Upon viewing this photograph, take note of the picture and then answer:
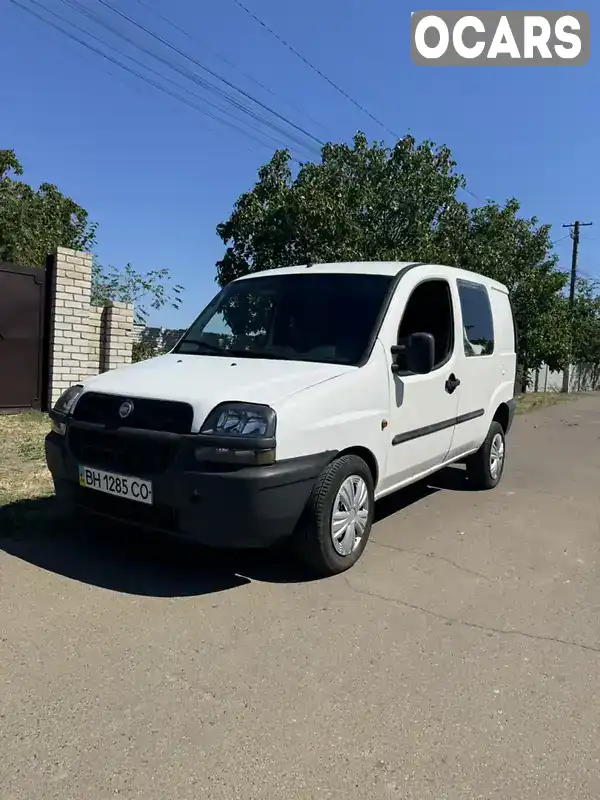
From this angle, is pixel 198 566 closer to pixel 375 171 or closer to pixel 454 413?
pixel 454 413

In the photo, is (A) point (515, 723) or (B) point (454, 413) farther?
(B) point (454, 413)

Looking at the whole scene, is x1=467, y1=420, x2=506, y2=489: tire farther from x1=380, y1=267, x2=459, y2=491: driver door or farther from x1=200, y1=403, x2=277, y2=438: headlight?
x1=200, y1=403, x2=277, y2=438: headlight

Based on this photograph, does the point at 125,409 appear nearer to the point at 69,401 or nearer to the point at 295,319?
the point at 69,401

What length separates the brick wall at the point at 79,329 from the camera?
958cm

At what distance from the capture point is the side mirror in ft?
14.4

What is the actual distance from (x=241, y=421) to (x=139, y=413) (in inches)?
25.6

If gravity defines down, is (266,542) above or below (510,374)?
below

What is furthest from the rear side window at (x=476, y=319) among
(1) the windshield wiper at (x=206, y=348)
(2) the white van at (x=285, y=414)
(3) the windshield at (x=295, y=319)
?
(1) the windshield wiper at (x=206, y=348)

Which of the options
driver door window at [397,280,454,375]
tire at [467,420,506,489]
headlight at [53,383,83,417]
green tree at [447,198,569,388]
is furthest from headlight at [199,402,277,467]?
green tree at [447,198,569,388]

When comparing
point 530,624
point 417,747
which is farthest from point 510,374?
Answer: point 417,747

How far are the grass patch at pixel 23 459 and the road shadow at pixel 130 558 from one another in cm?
47

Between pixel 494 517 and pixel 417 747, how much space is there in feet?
12.0

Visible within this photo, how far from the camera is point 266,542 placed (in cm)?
371

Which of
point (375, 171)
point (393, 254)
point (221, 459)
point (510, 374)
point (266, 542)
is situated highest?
point (375, 171)
